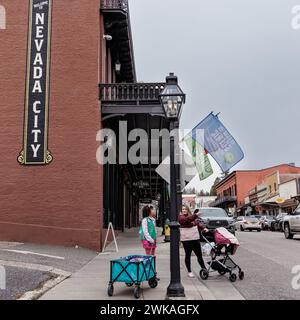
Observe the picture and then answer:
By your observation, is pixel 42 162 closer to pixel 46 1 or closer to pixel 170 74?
pixel 46 1

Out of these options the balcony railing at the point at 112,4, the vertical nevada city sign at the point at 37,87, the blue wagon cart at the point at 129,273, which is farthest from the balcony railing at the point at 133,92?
the blue wagon cart at the point at 129,273

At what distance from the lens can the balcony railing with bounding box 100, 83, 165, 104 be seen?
53.4 feet

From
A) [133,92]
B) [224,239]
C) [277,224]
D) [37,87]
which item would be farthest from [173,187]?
[277,224]

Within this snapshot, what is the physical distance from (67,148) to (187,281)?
26.4 ft

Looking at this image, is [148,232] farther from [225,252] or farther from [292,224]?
[292,224]

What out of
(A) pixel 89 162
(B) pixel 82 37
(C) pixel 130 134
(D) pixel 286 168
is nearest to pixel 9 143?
(A) pixel 89 162

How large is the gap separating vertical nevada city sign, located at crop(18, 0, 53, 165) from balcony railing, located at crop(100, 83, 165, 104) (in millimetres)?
2206

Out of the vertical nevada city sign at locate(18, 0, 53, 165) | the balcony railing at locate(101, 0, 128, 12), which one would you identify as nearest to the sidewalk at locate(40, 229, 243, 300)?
the vertical nevada city sign at locate(18, 0, 53, 165)

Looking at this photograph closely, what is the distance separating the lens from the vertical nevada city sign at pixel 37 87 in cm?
1581
